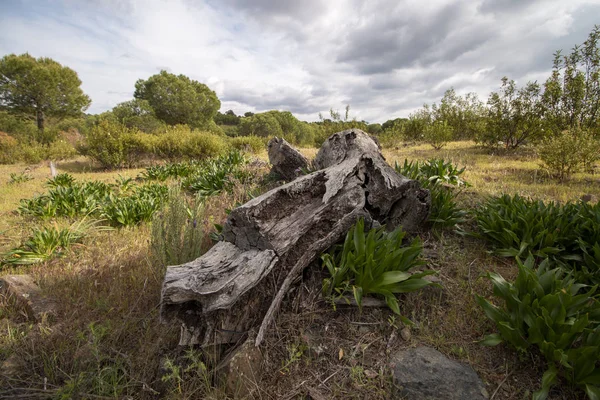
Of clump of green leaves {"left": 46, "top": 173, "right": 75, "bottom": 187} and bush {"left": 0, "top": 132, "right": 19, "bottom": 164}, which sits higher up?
bush {"left": 0, "top": 132, "right": 19, "bottom": 164}

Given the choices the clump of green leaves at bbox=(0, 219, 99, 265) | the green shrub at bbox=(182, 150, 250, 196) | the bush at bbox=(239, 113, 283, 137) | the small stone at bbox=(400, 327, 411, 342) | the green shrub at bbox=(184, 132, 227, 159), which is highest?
the bush at bbox=(239, 113, 283, 137)

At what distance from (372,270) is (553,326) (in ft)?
3.87

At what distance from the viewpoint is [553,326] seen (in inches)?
67.9

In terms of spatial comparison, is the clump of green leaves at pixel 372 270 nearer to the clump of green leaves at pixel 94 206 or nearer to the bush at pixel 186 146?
the clump of green leaves at pixel 94 206

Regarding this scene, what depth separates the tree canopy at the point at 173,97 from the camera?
3331cm

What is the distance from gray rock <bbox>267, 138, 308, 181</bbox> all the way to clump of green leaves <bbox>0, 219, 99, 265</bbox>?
348 centimetres

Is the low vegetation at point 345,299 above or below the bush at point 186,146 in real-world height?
below

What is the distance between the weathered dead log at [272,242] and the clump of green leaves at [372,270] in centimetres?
21

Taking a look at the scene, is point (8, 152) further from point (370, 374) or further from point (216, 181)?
point (370, 374)

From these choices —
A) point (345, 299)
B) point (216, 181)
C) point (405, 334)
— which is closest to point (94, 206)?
point (216, 181)

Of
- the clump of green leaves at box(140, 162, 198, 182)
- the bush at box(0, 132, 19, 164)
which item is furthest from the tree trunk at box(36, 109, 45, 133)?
the clump of green leaves at box(140, 162, 198, 182)

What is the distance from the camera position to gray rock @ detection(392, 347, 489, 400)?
168 cm

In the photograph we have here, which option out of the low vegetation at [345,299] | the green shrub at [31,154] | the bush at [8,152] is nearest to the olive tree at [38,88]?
the bush at [8,152]

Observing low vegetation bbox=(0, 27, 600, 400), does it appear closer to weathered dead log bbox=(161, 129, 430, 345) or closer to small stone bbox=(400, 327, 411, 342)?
small stone bbox=(400, 327, 411, 342)
